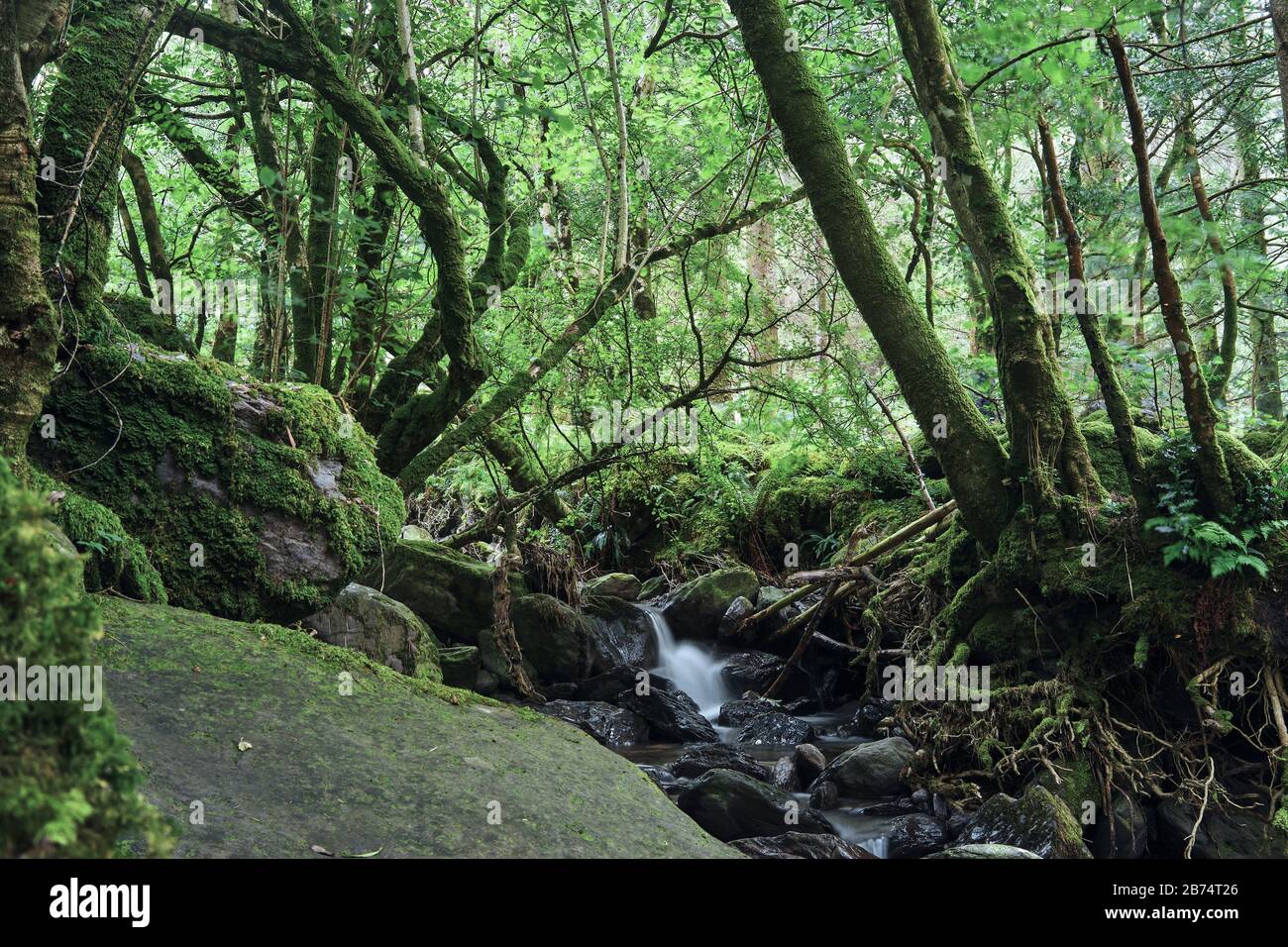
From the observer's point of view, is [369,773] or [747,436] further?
[747,436]

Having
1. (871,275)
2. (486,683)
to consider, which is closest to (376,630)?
(486,683)

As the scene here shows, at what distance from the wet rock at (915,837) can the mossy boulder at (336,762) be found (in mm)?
2310

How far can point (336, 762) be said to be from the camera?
11.8 ft

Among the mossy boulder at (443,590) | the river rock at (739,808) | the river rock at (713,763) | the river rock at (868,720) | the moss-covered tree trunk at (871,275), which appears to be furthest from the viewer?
the mossy boulder at (443,590)

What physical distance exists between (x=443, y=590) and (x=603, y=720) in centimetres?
230

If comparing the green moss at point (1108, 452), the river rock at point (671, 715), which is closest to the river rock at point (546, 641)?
the river rock at point (671, 715)

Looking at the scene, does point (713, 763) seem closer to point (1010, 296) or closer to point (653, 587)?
point (1010, 296)

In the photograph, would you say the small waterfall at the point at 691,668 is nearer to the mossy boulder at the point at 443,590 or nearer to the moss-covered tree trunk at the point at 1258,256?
the mossy boulder at the point at 443,590

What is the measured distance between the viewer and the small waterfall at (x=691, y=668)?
9688 millimetres

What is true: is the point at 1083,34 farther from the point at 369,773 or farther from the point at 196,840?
the point at 196,840

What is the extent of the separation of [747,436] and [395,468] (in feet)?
28.9

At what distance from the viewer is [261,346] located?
24.0 feet

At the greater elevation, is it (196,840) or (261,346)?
(261,346)
